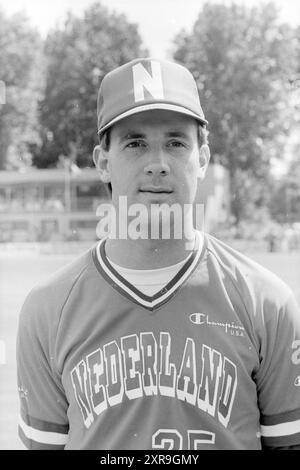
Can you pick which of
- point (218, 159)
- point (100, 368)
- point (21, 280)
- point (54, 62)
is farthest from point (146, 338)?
point (21, 280)

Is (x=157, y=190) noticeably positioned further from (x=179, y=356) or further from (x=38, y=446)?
(x=38, y=446)

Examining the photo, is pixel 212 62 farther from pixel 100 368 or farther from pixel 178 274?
pixel 100 368

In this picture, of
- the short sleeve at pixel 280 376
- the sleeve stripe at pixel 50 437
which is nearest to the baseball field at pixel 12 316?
the sleeve stripe at pixel 50 437

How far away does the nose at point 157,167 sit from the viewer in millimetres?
1126

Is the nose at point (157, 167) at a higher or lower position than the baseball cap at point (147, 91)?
lower

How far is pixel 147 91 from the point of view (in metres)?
1.14

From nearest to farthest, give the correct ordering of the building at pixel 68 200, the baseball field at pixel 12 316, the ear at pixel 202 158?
the ear at pixel 202 158 → the building at pixel 68 200 → the baseball field at pixel 12 316

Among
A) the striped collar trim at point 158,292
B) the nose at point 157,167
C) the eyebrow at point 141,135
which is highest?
the eyebrow at point 141,135

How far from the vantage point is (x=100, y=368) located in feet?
3.81

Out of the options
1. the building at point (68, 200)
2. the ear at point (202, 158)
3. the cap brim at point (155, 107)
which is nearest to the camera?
the cap brim at point (155, 107)

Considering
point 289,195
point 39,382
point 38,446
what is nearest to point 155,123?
point 39,382

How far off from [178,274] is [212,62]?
3.51ft

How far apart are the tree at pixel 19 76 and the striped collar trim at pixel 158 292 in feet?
3.49

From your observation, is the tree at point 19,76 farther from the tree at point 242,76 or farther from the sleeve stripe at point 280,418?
the sleeve stripe at point 280,418
